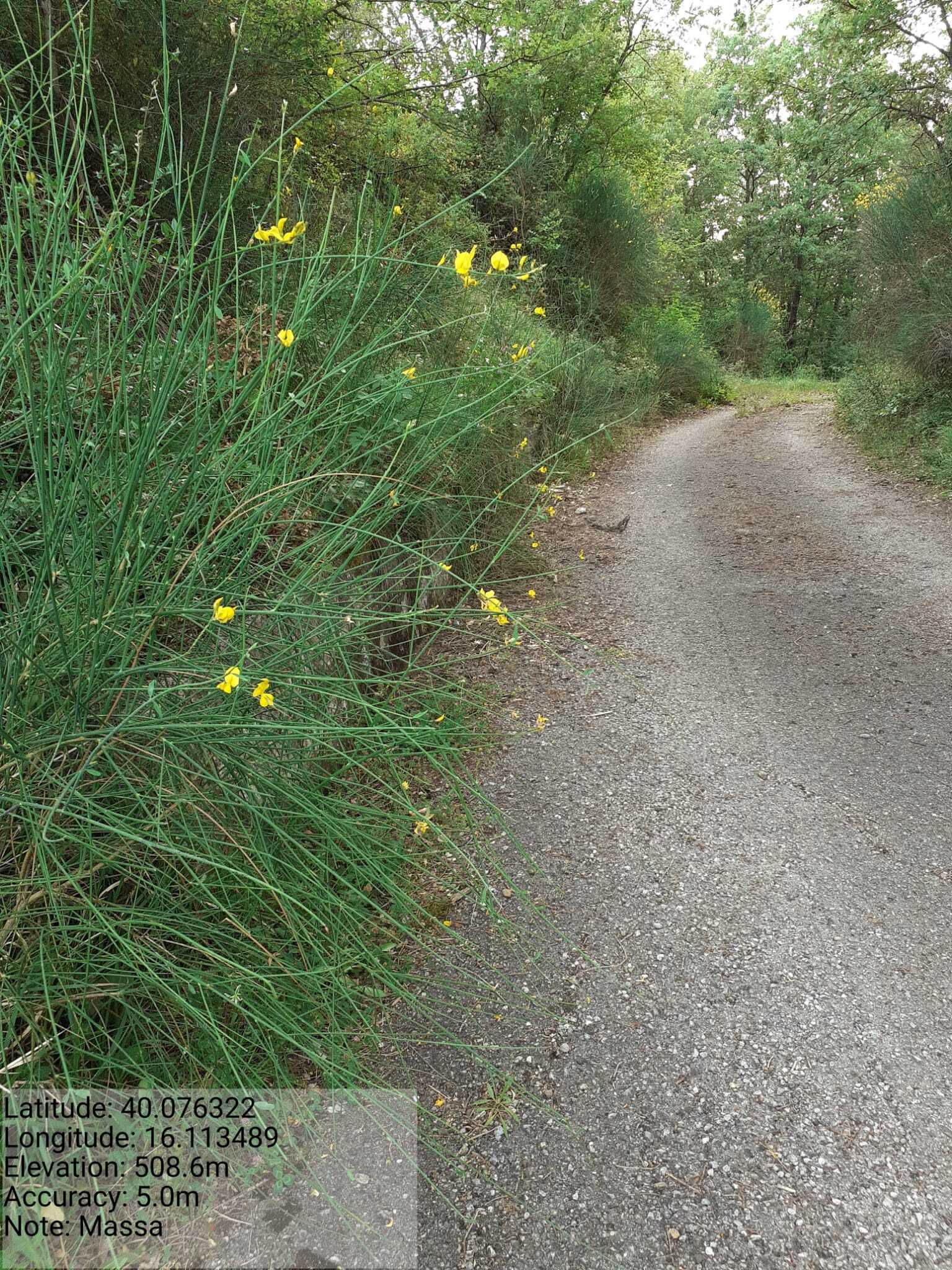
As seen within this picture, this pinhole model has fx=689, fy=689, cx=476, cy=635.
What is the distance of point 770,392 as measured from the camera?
13.7 meters

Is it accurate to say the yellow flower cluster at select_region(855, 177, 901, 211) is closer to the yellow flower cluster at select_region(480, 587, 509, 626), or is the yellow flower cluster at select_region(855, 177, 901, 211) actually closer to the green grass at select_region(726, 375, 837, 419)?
the green grass at select_region(726, 375, 837, 419)

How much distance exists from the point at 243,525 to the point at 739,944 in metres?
1.75

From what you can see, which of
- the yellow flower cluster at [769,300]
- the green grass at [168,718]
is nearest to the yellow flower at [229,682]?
the green grass at [168,718]

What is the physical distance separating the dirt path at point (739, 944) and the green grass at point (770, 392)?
8.29 meters

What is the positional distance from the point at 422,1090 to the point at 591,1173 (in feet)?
1.32

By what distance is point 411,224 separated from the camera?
4.62 metres

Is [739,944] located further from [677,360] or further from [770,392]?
[770,392]

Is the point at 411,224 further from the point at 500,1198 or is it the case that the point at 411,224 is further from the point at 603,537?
the point at 500,1198

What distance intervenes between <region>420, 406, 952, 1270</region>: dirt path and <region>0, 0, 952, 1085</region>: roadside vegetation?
38cm

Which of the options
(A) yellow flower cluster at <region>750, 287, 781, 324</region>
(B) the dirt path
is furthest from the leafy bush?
(A) yellow flower cluster at <region>750, 287, 781, 324</region>

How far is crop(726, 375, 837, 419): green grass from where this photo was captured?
1156cm

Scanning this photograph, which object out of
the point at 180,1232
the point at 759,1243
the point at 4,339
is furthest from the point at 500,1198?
the point at 4,339

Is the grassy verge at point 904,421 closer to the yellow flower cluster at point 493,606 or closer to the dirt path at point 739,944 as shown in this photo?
the dirt path at point 739,944

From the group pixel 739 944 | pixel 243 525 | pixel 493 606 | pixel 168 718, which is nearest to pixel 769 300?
pixel 739 944
